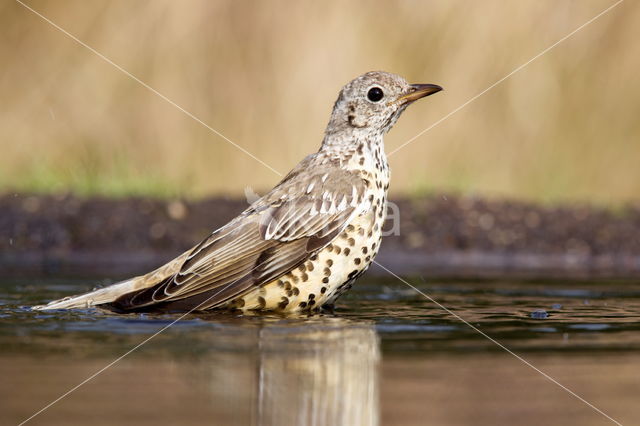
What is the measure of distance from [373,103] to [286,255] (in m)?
1.32

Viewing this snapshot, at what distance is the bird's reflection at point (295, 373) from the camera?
402cm

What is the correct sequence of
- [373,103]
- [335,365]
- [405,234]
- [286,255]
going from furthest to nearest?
[405,234]
[373,103]
[286,255]
[335,365]

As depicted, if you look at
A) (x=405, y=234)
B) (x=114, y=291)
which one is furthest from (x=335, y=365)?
(x=405, y=234)

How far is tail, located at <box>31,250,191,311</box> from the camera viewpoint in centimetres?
707

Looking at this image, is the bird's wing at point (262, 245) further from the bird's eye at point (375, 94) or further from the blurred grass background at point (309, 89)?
the blurred grass background at point (309, 89)

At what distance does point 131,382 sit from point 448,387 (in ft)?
4.09

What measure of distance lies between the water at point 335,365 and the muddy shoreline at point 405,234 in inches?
102

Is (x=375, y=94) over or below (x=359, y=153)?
over

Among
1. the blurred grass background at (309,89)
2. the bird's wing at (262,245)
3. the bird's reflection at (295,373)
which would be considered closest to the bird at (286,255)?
the bird's wing at (262,245)

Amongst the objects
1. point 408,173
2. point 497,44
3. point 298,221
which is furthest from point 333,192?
point 497,44

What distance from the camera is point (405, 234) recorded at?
10641 mm

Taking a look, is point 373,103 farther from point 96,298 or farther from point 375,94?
point 96,298

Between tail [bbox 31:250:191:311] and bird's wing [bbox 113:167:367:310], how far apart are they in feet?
0.27

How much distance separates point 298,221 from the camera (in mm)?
7066
